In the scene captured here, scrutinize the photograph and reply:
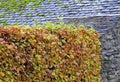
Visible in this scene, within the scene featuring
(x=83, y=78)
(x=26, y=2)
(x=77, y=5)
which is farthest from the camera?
(x=26, y=2)

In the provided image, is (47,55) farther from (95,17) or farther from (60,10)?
(60,10)

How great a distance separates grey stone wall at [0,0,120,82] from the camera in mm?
9398

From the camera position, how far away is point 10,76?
4969mm

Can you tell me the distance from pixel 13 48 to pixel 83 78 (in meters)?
2.75

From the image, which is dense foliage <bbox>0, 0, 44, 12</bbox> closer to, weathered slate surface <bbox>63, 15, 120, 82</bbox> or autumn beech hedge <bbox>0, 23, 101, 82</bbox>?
weathered slate surface <bbox>63, 15, 120, 82</bbox>

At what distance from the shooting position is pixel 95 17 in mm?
9516

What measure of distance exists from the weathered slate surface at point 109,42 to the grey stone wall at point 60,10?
2.32 m

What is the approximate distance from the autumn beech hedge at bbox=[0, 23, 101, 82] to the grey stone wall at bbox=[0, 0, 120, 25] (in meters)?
3.63

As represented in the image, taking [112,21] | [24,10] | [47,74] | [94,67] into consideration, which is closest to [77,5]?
[24,10]

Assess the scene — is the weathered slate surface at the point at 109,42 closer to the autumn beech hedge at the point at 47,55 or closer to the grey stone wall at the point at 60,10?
the autumn beech hedge at the point at 47,55

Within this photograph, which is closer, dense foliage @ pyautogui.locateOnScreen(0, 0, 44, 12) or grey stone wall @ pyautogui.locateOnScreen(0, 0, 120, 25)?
grey stone wall @ pyautogui.locateOnScreen(0, 0, 120, 25)

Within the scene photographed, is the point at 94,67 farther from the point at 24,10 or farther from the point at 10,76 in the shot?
the point at 24,10

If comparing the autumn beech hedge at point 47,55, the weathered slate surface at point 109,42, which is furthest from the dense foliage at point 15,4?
the autumn beech hedge at point 47,55

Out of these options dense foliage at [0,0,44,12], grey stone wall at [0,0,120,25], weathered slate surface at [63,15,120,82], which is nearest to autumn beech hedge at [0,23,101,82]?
weathered slate surface at [63,15,120,82]
